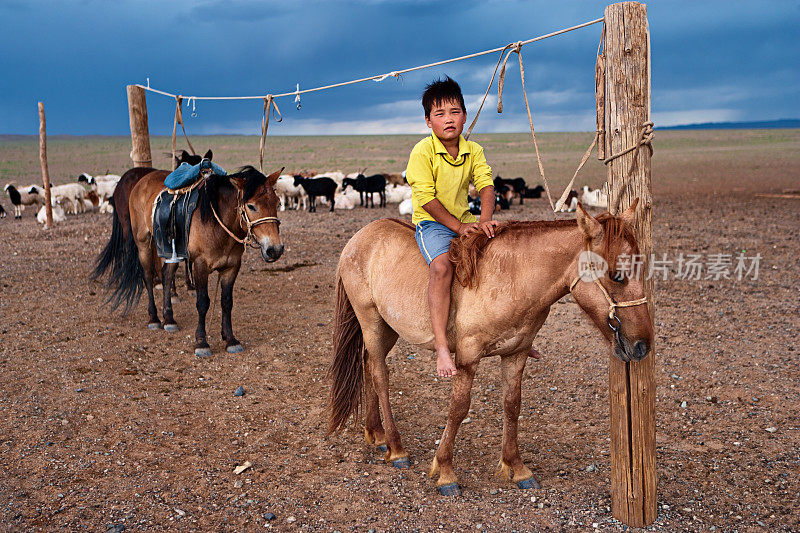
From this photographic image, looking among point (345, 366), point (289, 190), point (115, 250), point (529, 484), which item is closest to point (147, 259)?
point (115, 250)

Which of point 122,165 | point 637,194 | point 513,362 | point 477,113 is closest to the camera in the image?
point 637,194

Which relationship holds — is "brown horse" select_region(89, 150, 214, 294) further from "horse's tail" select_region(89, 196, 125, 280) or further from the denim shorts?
the denim shorts

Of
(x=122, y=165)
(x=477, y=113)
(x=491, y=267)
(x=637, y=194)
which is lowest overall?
(x=491, y=267)

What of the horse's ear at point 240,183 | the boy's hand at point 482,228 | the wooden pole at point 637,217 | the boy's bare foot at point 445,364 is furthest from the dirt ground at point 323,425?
the horse's ear at point 240,183

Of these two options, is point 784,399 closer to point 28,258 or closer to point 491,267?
point 491,267

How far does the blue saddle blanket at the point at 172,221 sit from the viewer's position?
704 cm

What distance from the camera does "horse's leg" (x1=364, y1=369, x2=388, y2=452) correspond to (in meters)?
4.80

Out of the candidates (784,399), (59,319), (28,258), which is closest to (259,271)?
(59,319)

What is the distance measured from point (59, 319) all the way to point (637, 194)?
7425 mm

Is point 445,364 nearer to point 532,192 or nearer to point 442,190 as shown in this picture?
point 442,190

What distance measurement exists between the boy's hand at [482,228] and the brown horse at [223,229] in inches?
120

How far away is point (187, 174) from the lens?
23.2 feet

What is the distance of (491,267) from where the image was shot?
3.63 m

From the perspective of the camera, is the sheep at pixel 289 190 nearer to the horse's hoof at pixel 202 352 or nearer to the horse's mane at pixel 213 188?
the horse's mane at pixel 213 188
